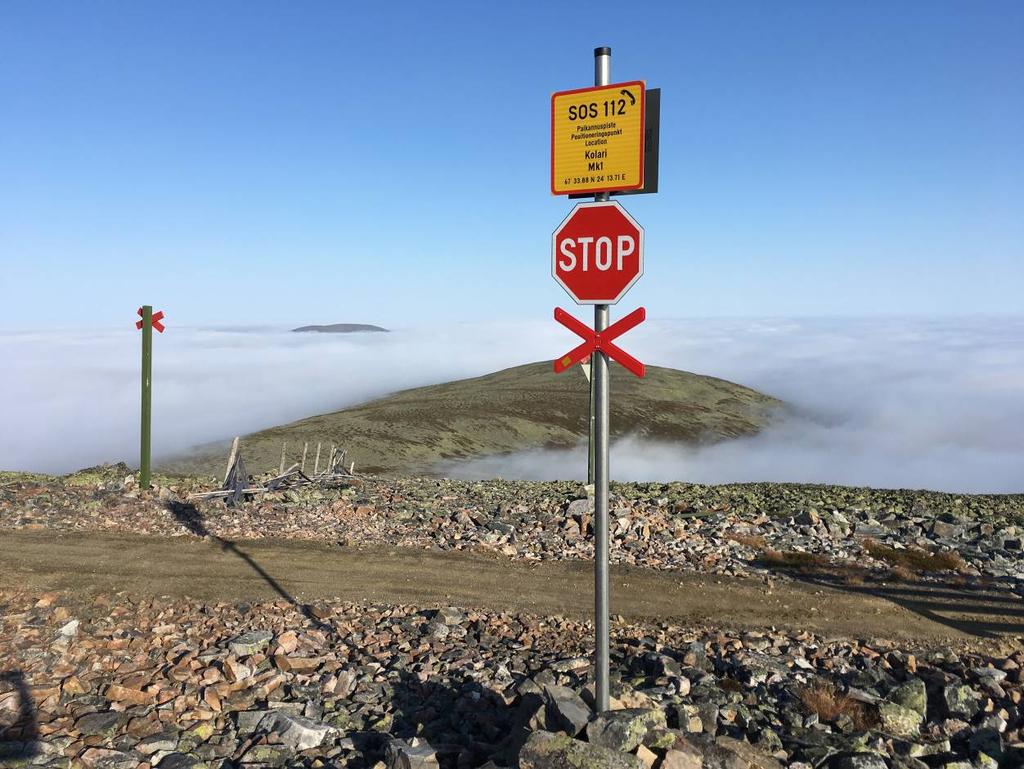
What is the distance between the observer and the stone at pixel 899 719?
290 inches

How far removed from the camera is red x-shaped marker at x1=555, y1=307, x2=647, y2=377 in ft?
19.9

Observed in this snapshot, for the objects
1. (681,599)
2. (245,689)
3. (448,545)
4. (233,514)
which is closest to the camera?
(245,689)

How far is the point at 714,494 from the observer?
70.8 ft

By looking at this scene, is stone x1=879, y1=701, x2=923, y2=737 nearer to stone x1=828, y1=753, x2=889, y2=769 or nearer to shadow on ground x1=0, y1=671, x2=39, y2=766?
stone x1=828, y1=753, x2=889, y2=769

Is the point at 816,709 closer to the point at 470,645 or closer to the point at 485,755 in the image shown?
the point at 485,755

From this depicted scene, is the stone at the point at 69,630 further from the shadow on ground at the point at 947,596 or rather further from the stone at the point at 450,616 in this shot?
the shadow on ground at the point at 947,596

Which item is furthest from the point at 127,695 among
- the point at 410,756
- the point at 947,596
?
the point at 947,596

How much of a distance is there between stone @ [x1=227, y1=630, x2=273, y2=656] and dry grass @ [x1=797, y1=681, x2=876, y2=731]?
681 centimetres

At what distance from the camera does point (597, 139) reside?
6.16 metres

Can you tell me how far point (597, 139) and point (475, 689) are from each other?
6.23m

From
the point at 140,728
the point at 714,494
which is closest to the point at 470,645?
the point at 140,728

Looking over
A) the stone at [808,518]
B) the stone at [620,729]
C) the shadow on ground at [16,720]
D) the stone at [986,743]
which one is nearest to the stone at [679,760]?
the stone at [620,729]

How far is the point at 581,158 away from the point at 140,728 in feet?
24.3

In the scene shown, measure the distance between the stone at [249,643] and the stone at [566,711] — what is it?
14.6 ft
